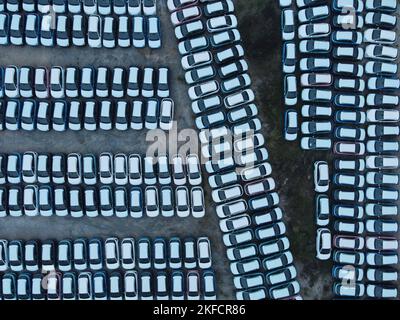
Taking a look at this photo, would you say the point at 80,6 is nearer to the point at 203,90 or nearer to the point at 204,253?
the point at 203,90

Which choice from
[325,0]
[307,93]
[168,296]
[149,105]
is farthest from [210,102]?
[168,296]

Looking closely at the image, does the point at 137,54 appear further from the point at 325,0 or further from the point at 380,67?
the point at 380,67

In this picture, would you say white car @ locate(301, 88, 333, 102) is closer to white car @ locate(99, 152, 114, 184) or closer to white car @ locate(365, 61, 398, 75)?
white car @ locate(365, 61, 398, 75)

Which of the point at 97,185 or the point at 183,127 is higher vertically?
the point at 183,127

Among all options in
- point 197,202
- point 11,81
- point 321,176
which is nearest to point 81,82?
point 11,81

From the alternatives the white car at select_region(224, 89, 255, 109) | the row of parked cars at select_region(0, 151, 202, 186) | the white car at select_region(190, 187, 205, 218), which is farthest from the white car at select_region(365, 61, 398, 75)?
the white car at select_region(190, 187, 205, 218)

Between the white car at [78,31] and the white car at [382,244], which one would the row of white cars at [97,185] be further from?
the white car at [382,244]

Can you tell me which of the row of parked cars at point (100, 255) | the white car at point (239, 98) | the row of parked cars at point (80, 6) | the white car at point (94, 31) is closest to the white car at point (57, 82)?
the white car at point (94, 31)
